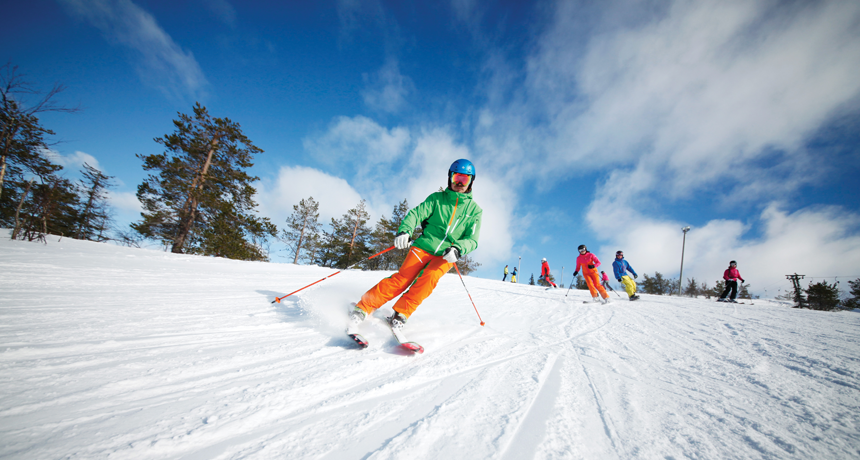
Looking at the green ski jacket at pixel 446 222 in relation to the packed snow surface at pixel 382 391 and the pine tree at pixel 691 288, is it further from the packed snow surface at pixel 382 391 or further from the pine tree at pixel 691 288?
the pine tree at pixel 691 288

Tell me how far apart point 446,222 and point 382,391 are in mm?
1800

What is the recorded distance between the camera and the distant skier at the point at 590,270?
24.6 ft

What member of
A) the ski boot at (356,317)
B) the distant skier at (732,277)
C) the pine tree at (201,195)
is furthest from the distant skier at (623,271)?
the pine tree at (201,195)

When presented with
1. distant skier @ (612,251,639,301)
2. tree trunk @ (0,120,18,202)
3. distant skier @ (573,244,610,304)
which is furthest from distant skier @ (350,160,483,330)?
tree trunk @ (0,120,18,202)

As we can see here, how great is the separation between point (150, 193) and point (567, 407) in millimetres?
21049

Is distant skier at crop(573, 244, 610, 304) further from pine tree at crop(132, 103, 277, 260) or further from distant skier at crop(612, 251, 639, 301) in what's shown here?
pine tree at crop(132, 103, 277, 260)

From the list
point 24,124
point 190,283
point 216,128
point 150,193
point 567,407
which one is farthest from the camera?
point 216,128

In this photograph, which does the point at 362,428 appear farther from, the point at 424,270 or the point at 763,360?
the point at 763,360

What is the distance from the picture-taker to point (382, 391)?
4.46 ft

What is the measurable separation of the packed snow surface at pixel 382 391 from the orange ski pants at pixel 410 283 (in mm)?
289

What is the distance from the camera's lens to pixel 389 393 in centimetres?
135

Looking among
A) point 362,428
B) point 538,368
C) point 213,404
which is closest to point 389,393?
point 362,428

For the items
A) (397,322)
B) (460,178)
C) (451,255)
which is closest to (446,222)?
(451,255)

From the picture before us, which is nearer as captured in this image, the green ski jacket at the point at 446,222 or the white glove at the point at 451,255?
the white glove at the point at 451,255
